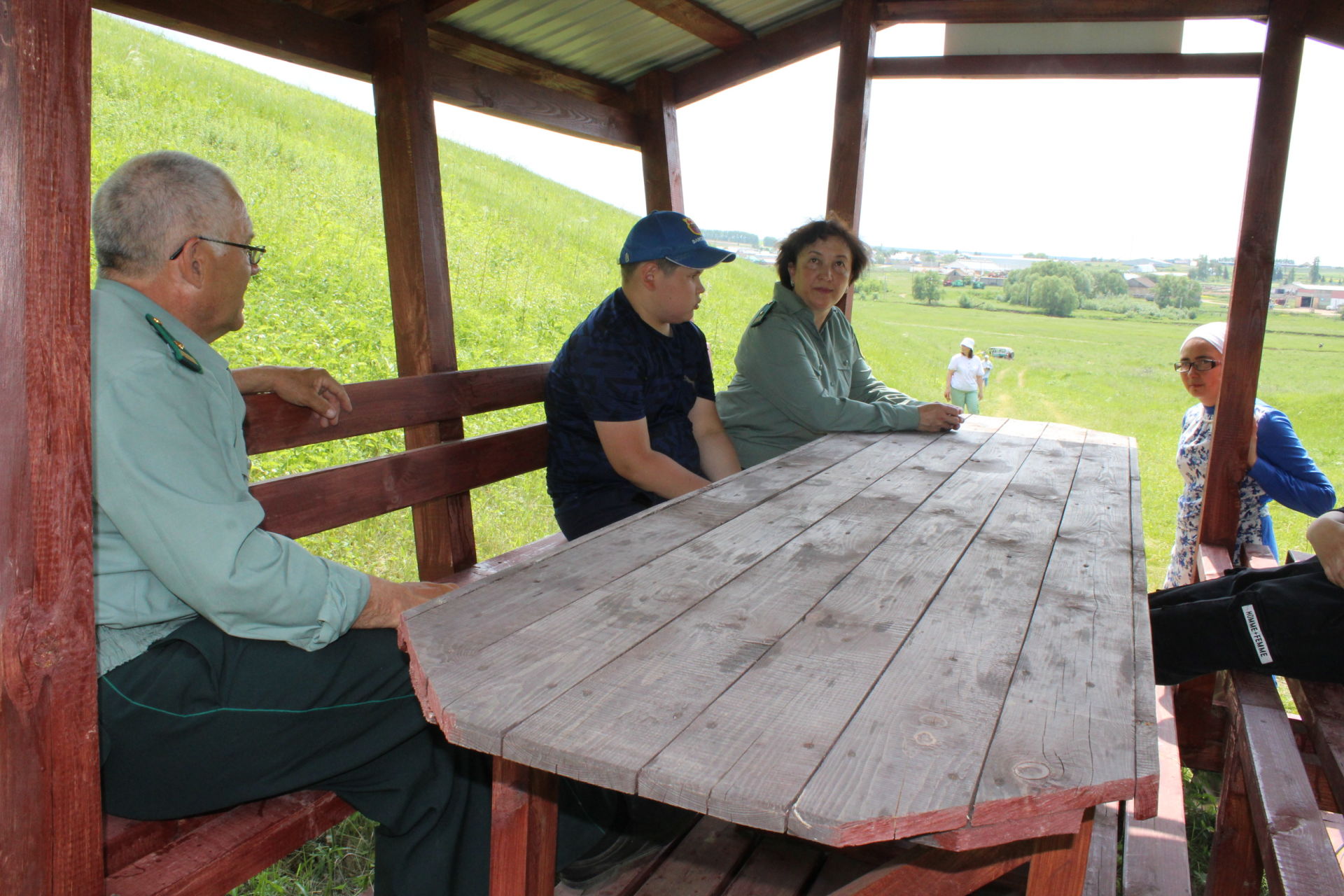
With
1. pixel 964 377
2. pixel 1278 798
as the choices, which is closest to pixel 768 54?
pixel 1278 798

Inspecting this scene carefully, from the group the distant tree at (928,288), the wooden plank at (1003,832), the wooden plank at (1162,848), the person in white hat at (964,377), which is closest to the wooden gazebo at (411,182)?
the wooden plank at (1003,832)

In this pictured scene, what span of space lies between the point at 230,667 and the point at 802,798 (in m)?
1.04

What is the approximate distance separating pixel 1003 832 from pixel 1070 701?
0.28 meters

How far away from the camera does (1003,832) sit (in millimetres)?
992

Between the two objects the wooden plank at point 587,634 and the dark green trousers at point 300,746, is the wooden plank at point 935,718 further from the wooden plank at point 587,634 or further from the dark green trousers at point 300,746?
the dark green trousers at point 300,746

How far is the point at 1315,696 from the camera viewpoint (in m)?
2.36

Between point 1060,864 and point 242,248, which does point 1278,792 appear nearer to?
point 1060,864

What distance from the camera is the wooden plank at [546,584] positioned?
131 centimetres

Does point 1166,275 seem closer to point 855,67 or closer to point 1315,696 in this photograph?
point 855,67

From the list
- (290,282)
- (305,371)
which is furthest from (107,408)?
(290,282)

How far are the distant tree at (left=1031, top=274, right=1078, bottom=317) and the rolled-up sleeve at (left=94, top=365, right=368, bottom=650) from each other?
2653 cm

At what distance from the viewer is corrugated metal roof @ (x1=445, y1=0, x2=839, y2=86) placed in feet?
11.7

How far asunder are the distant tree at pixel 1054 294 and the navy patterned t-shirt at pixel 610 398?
81.1 feet

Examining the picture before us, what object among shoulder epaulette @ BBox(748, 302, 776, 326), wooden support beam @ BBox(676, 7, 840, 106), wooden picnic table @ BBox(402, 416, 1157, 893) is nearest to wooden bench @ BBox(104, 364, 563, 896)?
wooden picnic table @ BBox(402, 416, 1157, 893)
